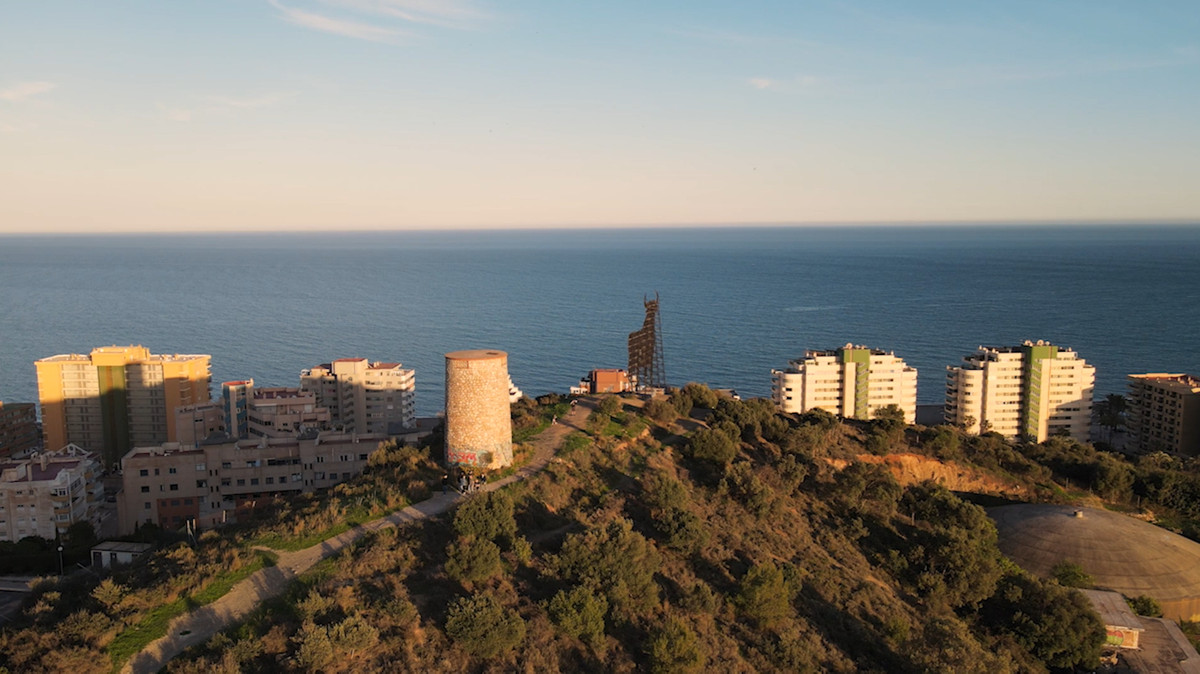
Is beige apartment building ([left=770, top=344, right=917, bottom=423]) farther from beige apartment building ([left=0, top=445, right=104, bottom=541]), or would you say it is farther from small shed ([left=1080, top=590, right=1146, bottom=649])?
beige apartment building ([left=0, top=445, right=104, bottom=541])

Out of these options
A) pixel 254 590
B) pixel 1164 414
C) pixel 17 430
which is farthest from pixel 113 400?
pixel 1164 414

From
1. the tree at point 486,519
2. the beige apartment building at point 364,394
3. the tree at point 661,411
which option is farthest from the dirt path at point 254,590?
the beige apartment building at point 364,394

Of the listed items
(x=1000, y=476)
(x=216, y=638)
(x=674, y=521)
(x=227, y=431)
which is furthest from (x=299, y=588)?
(x=227, y=431)

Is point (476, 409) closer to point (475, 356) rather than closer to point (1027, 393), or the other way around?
point (475, 356)

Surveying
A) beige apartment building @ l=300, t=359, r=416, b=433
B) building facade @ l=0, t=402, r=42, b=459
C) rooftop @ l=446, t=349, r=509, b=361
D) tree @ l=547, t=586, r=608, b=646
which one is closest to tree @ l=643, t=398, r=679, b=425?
rooftop @ l=446, t=349, r=509, b=361

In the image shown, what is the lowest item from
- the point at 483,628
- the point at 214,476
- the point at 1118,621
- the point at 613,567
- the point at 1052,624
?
the point at 214,476

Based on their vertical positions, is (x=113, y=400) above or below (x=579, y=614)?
below
